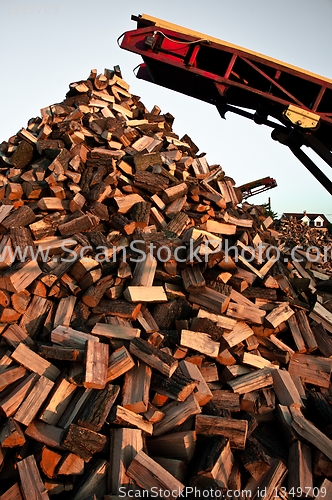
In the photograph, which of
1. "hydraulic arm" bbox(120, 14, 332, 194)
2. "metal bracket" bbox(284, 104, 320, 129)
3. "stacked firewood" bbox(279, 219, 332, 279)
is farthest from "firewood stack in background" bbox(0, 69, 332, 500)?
"stacked firewood" bbox(279, 219, 332, 279)

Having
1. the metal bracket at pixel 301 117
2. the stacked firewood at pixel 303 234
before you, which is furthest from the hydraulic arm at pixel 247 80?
the stacked firewood at pixel 303 234

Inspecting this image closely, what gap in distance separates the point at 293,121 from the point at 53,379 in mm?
3720

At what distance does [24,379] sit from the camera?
3154 millimetres

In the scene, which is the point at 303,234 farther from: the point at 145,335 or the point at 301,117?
the point at 145,335

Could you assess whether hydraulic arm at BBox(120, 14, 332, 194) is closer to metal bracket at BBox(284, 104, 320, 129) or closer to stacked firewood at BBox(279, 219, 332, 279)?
metal bracket at BBox(284, 104, 320, 129)

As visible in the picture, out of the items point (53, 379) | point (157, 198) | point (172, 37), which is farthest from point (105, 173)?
point (53, 379)

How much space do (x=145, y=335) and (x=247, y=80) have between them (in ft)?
11.1

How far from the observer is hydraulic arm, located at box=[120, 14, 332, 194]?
14.2ft

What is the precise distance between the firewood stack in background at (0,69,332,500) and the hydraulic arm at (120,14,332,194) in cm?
113

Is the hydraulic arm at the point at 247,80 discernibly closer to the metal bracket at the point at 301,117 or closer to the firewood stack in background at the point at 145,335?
the metal bracket at the point at 301,117

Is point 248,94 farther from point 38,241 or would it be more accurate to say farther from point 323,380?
point 323,380

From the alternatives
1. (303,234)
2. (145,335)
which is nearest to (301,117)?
(145,335)

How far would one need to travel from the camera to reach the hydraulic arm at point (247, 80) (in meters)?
4.32

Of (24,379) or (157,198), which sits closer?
(24,379)
